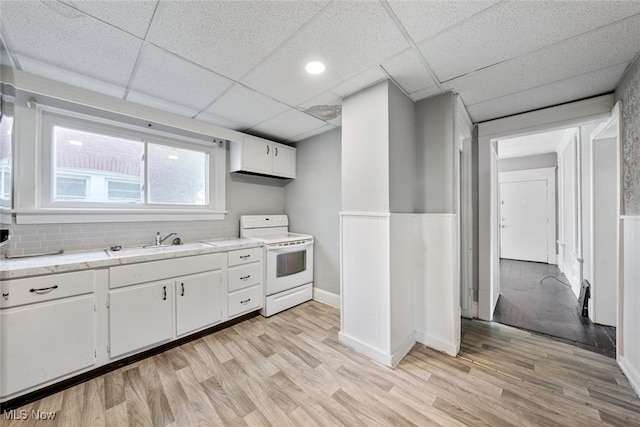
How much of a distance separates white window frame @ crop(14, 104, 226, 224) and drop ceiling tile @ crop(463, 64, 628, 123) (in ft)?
10.2

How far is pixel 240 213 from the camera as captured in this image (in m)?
3.34

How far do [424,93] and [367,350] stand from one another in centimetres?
242

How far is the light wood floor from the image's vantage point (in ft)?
4.72

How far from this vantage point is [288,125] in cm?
295

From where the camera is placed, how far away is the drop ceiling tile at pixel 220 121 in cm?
267

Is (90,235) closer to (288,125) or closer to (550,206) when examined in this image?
(288,125)

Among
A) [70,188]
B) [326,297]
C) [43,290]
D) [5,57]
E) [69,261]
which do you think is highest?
[5,57]

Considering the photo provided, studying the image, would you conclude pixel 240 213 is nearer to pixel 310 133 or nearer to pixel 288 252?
pixel 288 252

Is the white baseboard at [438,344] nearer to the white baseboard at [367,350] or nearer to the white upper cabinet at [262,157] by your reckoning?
the white baseboard at [367,350]

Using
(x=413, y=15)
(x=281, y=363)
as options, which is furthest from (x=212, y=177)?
(x=413, y=15)

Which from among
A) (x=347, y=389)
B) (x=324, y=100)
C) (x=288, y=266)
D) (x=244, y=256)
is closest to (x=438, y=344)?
(x=347, y=389)

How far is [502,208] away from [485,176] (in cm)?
430

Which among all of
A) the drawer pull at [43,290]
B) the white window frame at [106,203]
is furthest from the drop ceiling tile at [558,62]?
the drawer pull at [43,290]

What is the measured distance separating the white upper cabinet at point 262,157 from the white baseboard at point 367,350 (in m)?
2.27
